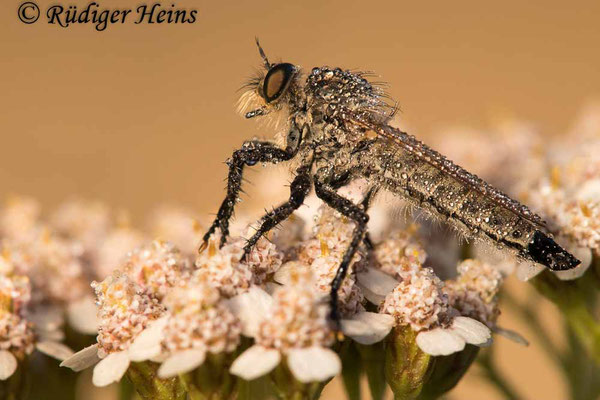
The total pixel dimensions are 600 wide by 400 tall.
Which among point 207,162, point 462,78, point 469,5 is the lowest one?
point 207,162

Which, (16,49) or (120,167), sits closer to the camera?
(120,167)

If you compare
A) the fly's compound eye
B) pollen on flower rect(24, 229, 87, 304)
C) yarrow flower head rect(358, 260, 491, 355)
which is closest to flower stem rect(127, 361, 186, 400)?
yarrow flower head rect(358, 260, 491, 355)

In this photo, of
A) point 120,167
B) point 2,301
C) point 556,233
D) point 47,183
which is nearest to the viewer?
point 2,301

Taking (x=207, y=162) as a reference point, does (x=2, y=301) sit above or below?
below

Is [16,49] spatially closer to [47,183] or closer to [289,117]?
[47,183]

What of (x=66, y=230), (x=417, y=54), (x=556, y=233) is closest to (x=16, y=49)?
(x=417, y=54)

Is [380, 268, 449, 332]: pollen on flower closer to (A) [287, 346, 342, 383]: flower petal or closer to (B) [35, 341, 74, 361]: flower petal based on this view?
(A) [287, 346, 342, 383]: flower petal

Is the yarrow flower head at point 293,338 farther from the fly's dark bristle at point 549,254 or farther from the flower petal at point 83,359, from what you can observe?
the fly's dark bristle at point 549,254
